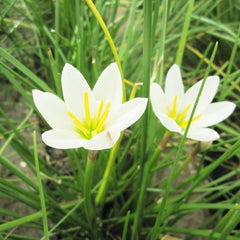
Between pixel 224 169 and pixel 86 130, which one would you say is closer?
pixel 86 130

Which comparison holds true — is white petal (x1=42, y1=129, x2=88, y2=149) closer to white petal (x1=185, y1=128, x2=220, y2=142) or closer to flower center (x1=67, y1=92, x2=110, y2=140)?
flower center (x1=67, y1=92, x2=110, y2=140)

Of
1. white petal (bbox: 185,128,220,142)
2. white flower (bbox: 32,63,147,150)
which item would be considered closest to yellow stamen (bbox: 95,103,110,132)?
white flower (bbox: 32,63,147,150)

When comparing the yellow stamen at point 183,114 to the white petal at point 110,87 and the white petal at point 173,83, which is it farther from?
the white petal at point 110,87

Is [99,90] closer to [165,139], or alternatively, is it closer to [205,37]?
[165,139]

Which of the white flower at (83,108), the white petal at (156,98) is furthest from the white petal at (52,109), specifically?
the white petal at (156,98)

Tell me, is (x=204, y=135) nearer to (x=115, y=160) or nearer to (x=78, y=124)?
(x=78, y=124)

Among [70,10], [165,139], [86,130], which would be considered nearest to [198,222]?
[165,139]
